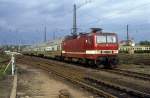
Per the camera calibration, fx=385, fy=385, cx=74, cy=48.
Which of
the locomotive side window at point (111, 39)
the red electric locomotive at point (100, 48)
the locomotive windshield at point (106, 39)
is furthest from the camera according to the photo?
the locomotive side window at point (111, 39)

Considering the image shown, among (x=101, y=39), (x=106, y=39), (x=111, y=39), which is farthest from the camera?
(x=111, y=39)

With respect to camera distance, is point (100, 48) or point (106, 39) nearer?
point (100, 48)

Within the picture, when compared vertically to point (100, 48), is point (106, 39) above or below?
above

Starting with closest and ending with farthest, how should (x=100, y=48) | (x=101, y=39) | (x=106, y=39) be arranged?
(x=100, y=48)
(x=101, y=39)
(x=106, y=39)

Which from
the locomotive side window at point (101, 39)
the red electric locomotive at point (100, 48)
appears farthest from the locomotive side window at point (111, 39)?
the locomotive side window at point (101, 39)

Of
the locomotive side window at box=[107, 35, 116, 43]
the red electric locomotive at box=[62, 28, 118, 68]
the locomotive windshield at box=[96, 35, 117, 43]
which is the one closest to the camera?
the red electric locomotive at box=[62, 28, 118, 68]

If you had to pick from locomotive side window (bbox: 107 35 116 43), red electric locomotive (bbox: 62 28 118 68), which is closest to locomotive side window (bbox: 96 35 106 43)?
red electric locomotive (bbox: 62 28 118 68)

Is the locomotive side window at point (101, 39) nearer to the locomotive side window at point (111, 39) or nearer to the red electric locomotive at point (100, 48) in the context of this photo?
the red electric locomotive at point (100, 48)

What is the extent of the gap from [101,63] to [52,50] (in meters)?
25.6

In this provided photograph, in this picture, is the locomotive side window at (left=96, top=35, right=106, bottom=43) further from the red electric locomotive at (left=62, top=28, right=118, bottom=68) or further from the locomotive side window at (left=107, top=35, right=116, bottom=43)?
the locomotive side window at (left=107, top=35, right=116, bottom=43)

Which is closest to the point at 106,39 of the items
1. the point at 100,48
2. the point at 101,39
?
the point at 101,39

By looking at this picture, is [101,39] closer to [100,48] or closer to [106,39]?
[106,39]

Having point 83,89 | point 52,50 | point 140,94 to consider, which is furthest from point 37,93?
point 52,50

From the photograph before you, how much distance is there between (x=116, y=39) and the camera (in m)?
32.6
